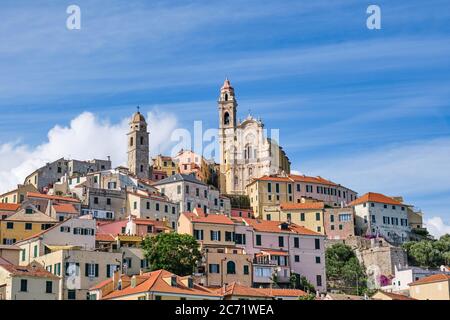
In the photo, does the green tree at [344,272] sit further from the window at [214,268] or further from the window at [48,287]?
the window at [48,287]

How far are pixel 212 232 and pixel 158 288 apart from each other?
23.8 metres

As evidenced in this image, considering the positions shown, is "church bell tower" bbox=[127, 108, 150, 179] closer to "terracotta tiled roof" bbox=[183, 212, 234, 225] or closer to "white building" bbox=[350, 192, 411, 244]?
"white building" bbox=[350, 192, 411, 244]

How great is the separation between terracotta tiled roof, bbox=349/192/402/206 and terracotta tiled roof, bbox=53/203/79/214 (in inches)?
1559

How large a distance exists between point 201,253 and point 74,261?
1274 cm

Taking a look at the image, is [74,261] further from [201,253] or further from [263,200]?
[263,200]

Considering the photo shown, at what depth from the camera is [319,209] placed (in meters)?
113

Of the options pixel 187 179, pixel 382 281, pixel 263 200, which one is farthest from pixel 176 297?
pixel 263 200

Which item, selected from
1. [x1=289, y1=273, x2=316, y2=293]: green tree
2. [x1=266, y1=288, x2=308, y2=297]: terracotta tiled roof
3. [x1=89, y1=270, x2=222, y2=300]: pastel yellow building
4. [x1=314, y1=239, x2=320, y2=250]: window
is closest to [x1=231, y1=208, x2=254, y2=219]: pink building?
[x1=314, y1=239, x2=320, y2=250]: window

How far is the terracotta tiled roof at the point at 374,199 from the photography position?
118 meters

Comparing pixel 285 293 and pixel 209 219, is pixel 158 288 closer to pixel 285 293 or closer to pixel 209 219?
pixel 285 293

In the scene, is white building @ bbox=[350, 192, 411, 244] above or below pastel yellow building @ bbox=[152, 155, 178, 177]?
below

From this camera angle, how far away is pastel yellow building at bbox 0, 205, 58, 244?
8681cm

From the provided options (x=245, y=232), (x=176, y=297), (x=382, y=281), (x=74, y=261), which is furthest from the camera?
(x=382, y=281)

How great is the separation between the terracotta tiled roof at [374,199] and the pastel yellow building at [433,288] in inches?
1225
